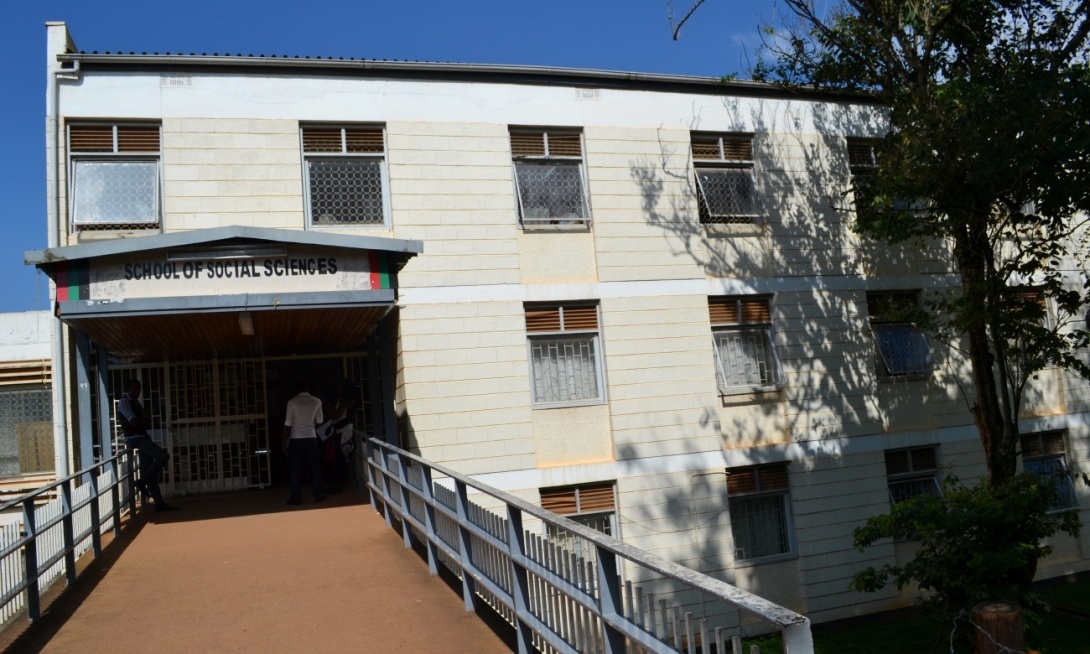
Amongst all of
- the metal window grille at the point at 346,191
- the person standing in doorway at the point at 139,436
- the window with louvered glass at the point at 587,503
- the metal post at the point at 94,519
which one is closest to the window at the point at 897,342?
the window with louvered glass at the point at 587,503

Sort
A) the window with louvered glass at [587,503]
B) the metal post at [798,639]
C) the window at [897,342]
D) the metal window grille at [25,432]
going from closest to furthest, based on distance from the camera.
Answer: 1. the metal post at [798,639]
2. the window with louvered glass at [587,503]
3. the window at [897,342]
4. the metal window grille at [25,432]

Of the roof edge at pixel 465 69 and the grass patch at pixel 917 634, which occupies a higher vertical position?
the roof edge at pixel 465 69

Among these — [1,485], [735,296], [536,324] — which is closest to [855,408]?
[735,296]

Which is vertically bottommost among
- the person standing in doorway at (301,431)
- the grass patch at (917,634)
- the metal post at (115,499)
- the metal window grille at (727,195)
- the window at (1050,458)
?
the grass patch at (917,634)

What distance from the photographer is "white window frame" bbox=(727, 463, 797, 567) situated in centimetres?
1523

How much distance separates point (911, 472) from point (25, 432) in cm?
1539

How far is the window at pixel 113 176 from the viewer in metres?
12.9

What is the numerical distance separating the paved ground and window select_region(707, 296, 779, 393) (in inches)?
252

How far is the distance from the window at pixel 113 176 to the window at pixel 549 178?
5004mm

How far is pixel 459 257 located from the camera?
1405 cm

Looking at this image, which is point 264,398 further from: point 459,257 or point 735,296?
point 735,296

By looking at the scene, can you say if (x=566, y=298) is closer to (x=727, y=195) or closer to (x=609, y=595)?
(x=727, y=195)

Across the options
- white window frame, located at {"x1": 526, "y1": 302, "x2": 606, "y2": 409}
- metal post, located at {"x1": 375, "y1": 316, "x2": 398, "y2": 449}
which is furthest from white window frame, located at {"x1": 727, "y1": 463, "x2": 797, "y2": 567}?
metal post, located at {"x1": 375, "y1": 316, "x2": 398, "y2": 449}

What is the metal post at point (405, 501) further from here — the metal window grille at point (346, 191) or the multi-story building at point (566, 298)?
the metal window grille at point (346, 191)
